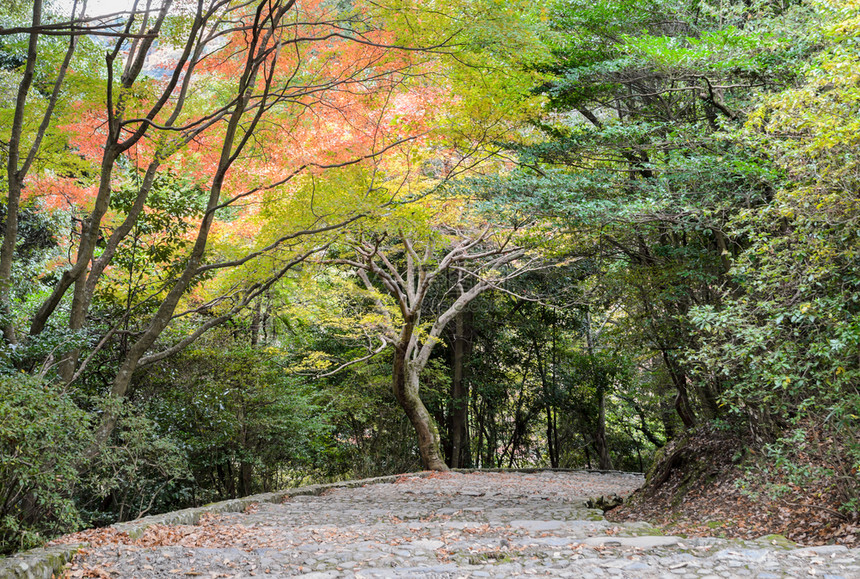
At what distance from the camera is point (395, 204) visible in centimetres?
796

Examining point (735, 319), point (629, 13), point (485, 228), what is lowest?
point (735, 319)

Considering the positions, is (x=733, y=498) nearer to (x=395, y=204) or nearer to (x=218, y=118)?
(x=395, y=204)

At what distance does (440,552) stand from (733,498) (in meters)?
3.66

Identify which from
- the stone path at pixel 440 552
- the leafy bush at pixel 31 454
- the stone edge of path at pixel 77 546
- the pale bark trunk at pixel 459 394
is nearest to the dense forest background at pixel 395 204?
the leafy bush at pixel 31 454

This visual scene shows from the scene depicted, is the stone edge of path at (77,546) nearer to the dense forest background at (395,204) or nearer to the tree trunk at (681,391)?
the dense forest background at (395,204)

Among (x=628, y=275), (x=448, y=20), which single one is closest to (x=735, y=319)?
(x=628, y=275)

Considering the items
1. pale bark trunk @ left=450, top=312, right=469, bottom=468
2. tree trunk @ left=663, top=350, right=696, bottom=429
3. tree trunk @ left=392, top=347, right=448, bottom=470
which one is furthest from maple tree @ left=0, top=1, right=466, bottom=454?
pale bark trunk @ left=450, top=312, right=469, bottom=468

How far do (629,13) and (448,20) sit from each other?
2918mm

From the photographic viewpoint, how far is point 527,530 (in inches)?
189

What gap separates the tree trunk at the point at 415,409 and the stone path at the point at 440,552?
5.46m

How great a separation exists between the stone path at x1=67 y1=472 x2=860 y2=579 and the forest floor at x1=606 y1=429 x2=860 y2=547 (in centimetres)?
79

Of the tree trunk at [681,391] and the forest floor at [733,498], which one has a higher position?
the tree trunk at [681,391]

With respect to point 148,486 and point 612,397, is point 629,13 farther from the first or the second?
point 612,397

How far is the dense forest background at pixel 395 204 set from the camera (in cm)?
443
